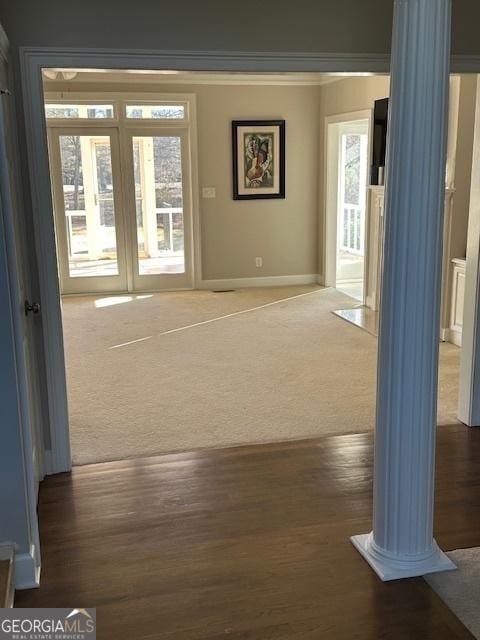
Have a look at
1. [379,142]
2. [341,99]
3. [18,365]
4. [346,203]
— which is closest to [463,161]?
[379,142]

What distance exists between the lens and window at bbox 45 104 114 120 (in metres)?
7.39

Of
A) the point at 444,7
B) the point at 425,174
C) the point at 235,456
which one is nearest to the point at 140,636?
Answer: the point at 235,456

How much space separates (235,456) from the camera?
355 centimetres

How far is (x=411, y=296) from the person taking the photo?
7.48 ft

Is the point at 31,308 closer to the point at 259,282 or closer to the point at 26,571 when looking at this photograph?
the point at 26,571

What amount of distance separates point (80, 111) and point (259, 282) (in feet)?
9.77

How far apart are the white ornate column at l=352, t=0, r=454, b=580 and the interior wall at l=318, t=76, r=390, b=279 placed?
421 cm

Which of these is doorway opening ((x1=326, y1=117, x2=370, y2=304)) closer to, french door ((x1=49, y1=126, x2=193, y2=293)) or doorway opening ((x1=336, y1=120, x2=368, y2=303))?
doorway opening ((x1=336, y1=120, x2=368, y2=303))

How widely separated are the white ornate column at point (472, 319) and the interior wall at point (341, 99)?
2.68m

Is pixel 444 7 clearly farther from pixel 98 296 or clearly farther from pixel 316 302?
pixel 98 296

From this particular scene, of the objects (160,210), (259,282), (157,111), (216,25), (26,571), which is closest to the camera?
(26,571)

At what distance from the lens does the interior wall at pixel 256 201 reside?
25.5 ft

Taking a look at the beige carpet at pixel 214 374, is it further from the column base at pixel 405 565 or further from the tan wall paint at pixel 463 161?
the column base at pixel 405 565


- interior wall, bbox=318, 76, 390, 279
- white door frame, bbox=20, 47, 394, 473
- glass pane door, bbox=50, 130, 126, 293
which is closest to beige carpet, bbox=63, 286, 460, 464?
white door frame, bbox=20, 47, 394, 473
